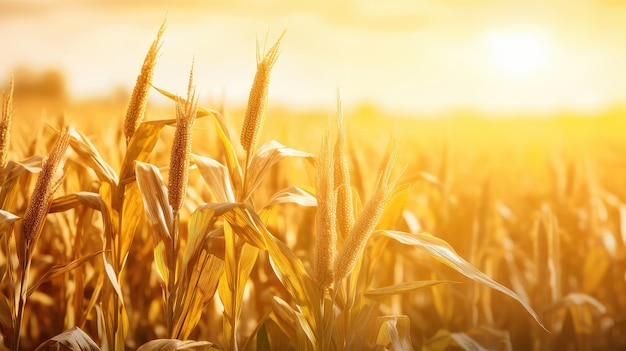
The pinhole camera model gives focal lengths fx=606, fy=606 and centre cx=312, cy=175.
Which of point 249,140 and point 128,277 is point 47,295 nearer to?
point 128,277

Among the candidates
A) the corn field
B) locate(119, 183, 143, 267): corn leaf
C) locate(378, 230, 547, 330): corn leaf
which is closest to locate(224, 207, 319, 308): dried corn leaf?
the corn field

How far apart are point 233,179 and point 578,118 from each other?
2095 cm

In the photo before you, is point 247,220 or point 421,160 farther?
point 421,160

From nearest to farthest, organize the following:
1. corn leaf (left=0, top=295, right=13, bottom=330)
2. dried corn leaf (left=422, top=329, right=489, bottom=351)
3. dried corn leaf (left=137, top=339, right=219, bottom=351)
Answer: dried corn leaf (left=137, top=339, right=219, bottom=351) < corn leaf (left=0, top=295, right=13, bottom=330) < dried corn leaf (left=422, top=329, right=489, bottom=351)

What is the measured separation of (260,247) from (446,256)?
450 mm

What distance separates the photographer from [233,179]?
63.9 inches

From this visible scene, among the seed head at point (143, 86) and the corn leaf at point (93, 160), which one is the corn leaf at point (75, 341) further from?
the seed head at point (143, 86)

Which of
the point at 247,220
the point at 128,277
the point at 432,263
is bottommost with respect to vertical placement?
the point at 128,277

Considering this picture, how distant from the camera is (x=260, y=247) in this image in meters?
1.48

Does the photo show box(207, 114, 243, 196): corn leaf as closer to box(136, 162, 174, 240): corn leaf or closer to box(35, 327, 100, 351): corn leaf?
box(136, 162, 174, 240): corn leaf

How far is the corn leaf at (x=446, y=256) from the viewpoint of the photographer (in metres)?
1.40

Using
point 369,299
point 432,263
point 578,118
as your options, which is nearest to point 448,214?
point 432,263

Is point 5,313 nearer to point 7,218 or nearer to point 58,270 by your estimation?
point 58,270

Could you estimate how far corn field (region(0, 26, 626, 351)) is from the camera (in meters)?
1.43
